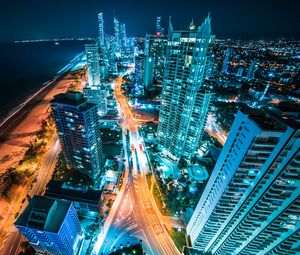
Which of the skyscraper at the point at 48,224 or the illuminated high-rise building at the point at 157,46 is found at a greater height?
the illuminated high-rise building at the point at 157,46

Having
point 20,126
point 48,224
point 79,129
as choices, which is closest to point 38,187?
point 79,129

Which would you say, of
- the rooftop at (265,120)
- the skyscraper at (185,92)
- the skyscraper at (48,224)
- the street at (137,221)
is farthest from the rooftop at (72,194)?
the rooftop at (265,120)

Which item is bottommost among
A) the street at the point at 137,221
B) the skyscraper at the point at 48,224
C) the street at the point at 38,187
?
the street at the point at 38,187

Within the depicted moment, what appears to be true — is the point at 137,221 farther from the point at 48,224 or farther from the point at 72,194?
the point at 48,224

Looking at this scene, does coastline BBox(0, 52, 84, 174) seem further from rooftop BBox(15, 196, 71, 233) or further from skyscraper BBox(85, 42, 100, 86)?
rooftop BBox(15, 196, 71, 233)

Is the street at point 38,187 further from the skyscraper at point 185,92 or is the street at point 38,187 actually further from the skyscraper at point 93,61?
the skyscraper at point 93,61

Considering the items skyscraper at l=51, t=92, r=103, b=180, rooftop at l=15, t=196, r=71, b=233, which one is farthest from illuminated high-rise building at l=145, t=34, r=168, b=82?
rooftop at l=15, t=196, r=71, b=233
